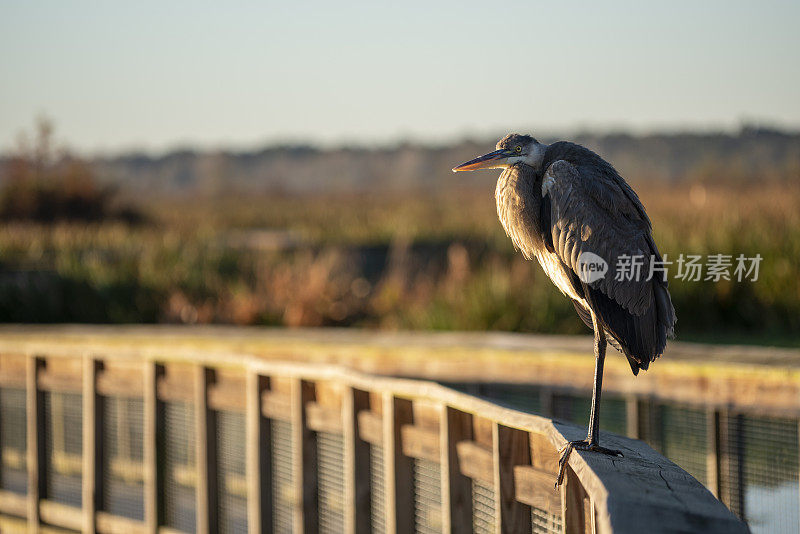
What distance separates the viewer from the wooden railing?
3252 millimetres

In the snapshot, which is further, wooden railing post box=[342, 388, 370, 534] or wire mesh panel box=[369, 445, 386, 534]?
wire mesh panel box=[369, 445, 386, 534]

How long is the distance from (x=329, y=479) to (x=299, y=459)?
39 centimetres

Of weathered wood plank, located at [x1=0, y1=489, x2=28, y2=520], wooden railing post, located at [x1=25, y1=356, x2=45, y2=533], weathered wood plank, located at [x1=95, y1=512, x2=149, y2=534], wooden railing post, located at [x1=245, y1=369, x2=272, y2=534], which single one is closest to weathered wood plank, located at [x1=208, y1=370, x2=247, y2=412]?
wooden railing post, located at [x1=245, y1=369, x2=272, y2=534]

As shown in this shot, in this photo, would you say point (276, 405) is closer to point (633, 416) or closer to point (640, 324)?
point (633, 416)

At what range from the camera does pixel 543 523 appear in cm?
397

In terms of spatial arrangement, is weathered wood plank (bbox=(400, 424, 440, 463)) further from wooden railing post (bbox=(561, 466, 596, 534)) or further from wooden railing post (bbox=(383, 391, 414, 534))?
wooden railing post (bbox=(561, 466, 596, 534))

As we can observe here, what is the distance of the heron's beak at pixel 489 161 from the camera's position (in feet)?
13.3

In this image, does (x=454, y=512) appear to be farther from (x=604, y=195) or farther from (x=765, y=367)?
(x=765, y=367)

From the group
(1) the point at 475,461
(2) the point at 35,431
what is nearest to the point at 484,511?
(1) the point at 475,461

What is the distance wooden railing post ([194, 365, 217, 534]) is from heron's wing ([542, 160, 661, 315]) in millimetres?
3362

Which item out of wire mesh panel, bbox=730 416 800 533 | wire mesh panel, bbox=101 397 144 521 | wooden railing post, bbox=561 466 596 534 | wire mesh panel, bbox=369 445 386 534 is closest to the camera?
wooden railing post, bbox=561 466 596 534

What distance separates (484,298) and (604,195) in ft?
20.5

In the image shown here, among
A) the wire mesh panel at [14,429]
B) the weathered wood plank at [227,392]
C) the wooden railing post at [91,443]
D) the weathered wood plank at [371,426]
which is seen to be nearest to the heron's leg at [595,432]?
the weathered wood plank at [371,426]

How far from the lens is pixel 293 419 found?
5863 millimetres
